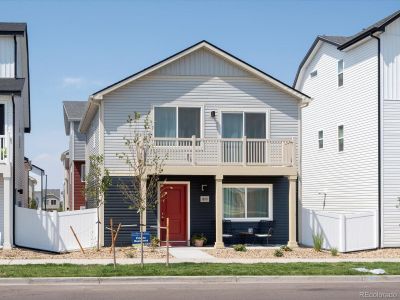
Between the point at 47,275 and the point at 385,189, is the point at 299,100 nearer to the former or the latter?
the point at 385,189

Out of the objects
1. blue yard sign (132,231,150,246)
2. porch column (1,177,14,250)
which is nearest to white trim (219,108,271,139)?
blue yard sign (132,231,150,246)

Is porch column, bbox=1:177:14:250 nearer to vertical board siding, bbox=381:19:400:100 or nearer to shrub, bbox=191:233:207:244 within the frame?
shrub, bbox=191:233:207:244

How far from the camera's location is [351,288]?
16016 mm

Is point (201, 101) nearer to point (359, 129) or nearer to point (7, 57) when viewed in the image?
point (359, 129)

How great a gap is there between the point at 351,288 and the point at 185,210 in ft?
41.6

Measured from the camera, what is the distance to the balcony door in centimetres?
2743

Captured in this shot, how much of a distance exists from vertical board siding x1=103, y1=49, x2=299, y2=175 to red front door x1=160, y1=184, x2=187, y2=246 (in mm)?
2111

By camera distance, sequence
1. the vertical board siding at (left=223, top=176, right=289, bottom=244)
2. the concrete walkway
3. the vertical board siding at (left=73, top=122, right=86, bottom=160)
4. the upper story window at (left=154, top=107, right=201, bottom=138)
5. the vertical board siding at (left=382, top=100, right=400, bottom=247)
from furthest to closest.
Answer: the vertical board siding at (left=73, top=122, right=86, bottom=160) < the vertical board siding at (left=223, top=176, right=289, bottom=244) < the upper story window at (left=154, top=107, right=201, bottom=138) < the vertical board siding at (left=382, top=100, right=400, bottom=247) < the concrete walkway

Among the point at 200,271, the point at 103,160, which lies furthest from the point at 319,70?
the point at 200,271

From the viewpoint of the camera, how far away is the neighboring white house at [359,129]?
2627 cm

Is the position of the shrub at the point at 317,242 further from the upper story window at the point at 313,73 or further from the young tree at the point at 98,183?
the upper story window at the point at 313,73

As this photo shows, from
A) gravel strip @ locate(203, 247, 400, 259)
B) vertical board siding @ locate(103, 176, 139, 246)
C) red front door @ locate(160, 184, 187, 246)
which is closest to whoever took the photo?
gravel strip @ locate(203, 247, 400, 259)

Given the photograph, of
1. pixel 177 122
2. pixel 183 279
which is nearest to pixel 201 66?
pixel 177 122

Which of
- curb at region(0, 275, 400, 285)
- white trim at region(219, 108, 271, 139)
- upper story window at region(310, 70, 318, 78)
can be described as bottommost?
curb at region(0, 275, 400, 285)
